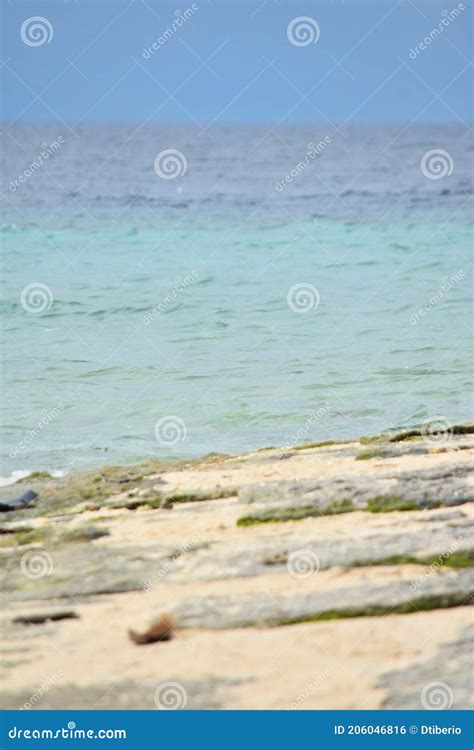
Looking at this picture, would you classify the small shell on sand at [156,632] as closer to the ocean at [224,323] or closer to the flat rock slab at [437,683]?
the flat rock slab at [437,683]

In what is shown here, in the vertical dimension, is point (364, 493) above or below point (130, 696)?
above

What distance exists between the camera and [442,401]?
11.9 m

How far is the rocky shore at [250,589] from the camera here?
16.4 feet

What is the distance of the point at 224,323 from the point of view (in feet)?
55.0

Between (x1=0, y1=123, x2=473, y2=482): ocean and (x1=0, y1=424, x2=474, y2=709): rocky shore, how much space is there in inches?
107

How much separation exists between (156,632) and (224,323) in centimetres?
1160

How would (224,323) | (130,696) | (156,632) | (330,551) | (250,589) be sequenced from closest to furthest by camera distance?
1. (130,696)
2. (156,632)
3. (250,589)
4. (330,551)
5. (224,323)

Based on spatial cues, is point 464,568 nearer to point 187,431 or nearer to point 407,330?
point 187,431

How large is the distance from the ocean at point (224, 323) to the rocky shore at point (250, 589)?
272 cm

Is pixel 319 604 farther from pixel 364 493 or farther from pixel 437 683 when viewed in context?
pixel 364 493

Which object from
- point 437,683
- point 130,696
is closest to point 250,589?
point 130,696

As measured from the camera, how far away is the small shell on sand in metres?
5.32

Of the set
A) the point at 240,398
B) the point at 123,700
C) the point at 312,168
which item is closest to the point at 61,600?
the point at 123,700

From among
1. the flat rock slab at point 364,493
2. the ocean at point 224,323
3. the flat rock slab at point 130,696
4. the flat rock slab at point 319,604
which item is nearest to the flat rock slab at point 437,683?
the flat rock slab at point 319,604
